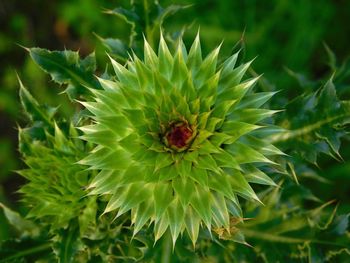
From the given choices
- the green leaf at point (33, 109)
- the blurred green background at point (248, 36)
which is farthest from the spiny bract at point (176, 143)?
the blurred green background at point (248, 36)

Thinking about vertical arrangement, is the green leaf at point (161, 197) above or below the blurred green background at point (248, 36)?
below

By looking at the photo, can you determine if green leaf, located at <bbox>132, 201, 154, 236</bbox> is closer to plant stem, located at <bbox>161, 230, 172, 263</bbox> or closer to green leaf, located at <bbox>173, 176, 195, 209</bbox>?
green leaf, located at <bbox>173, 176, 195, 209</bbox>

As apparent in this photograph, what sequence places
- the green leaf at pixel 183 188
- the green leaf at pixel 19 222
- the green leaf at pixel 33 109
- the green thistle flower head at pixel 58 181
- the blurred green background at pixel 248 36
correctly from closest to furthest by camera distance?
the green leaf at pixel 183 188, the green thistle flower head at pixel 58 181, the green leaf at pixel 33 109, the green leaf at pixel 19 222, the blurred green background at pixel 248 36

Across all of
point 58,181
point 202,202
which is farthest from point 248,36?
point 202,202

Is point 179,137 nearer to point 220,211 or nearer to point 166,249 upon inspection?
point 220,211

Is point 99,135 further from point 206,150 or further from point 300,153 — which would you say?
point 300,153

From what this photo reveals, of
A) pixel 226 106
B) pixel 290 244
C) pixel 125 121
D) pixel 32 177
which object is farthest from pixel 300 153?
pixel 32 177

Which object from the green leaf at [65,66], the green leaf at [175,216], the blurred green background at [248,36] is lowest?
the green leaf at [175,216]

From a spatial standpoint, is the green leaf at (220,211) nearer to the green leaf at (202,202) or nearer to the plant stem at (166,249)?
the green leaf at (202,202)
